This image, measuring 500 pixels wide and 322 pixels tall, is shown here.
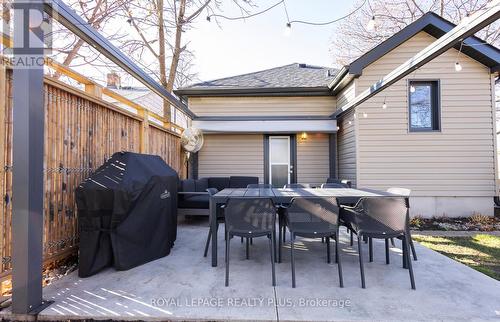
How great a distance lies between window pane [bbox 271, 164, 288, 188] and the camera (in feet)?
26.2

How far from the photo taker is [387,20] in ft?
35.2

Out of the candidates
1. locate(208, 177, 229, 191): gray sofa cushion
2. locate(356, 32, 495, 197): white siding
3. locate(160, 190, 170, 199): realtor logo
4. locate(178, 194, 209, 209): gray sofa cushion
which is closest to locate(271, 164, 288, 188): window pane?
locate(208, 177, 229, 191): gray sofa cushion

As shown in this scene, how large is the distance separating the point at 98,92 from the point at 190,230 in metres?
2.98

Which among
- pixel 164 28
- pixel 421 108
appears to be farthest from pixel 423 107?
pixel 164 28

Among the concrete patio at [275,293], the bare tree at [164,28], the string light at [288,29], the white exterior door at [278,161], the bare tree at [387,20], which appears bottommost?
the concrete patio at [275,293]

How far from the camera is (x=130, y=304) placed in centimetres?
231

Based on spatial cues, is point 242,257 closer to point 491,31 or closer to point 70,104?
point 70,104

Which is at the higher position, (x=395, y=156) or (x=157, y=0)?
(x=157, y=0)

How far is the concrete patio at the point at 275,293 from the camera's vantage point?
2158 millimetres

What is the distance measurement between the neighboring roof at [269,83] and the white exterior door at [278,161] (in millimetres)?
1560

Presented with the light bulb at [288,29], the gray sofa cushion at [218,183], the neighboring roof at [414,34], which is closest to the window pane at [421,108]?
the neighboring roof at [414,34]

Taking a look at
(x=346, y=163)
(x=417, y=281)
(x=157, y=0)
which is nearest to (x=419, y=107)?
(x=346, y=163)

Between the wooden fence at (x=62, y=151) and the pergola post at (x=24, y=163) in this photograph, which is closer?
the pergola post at (x=24, y=163)

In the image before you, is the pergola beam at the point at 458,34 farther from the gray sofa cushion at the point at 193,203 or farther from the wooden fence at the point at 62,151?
the wooden fence at the point at 62,151
